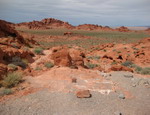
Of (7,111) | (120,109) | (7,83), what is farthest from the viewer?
(7,83)

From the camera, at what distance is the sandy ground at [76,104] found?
5.06 meters

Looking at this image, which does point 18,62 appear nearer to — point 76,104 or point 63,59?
point 63,59

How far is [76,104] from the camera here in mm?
5477

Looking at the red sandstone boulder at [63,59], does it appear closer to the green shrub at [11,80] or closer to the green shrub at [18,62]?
the green shrub at [18,62]

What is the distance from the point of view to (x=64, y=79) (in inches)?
294

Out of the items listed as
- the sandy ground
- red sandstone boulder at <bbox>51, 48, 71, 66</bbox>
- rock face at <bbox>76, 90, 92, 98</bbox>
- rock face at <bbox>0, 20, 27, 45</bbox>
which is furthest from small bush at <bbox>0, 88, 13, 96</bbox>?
rock face at <bbox>0, 20, 27, 45</bbox>

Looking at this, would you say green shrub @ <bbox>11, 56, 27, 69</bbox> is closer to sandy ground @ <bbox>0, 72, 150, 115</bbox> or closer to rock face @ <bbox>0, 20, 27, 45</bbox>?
sandy ground @ <bbox>0, 72, 150, 115</bbox>

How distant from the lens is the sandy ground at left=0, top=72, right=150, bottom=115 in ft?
16.6

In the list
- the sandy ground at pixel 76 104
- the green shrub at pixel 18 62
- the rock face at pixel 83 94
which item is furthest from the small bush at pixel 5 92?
the green shrub at pixel 18 62

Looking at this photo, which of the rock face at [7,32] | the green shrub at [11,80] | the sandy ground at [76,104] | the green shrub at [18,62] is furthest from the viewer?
the rock face at [7,32]

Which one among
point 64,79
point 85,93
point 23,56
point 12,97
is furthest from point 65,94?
point 23,56

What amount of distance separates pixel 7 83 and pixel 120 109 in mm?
4465

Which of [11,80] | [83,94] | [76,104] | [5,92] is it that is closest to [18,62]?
[11,80]

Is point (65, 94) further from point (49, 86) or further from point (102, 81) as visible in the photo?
point (102, 81)
